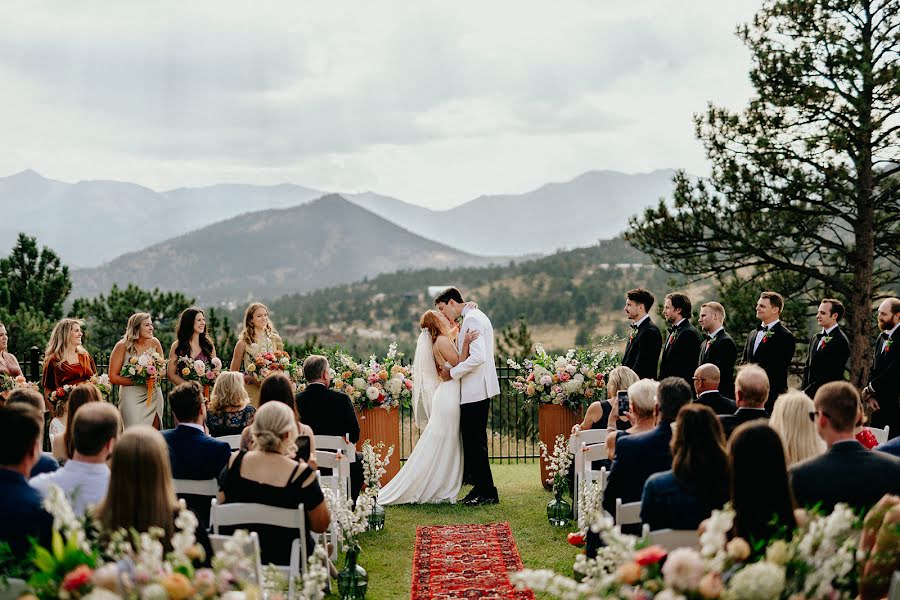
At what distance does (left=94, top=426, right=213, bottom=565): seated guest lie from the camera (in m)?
3.73

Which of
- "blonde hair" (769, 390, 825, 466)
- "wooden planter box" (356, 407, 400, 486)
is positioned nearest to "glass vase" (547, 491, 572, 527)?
"wooden planter box" (356, 407, 400, 486)

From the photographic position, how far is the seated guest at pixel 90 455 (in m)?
4.30

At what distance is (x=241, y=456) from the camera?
17.3 ft

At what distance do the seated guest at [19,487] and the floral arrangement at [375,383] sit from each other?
5.86 m

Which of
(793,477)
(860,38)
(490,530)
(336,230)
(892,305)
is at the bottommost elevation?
(490,530)

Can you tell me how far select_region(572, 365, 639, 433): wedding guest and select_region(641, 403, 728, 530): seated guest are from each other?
8.43 feet

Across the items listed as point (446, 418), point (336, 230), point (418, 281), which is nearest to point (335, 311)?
point (418, 281)

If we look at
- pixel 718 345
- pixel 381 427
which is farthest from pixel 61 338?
pixel 718 345

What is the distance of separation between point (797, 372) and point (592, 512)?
11.6m

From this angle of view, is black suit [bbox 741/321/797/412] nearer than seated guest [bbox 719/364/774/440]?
No

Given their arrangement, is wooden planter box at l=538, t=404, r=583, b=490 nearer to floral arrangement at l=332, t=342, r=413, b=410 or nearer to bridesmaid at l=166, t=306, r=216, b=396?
floral arrangement at l=332, t=342, r=413, b=410

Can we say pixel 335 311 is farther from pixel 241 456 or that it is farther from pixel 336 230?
pixel 336 230

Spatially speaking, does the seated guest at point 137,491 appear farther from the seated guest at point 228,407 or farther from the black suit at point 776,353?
the black suit at point 776,353

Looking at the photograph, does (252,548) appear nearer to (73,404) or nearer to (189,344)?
(73,404)
